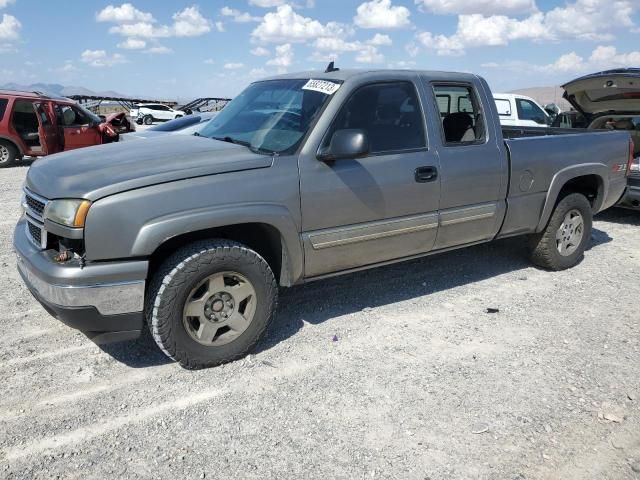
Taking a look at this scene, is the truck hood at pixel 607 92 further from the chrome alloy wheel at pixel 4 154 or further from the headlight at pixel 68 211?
the chrome alloy wheel at pixel 4 154

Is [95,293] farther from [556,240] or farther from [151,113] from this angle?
[151,113]

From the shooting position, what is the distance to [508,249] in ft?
20.6

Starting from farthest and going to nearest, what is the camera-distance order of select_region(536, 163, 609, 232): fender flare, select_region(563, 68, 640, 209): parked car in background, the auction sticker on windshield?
1. select_region(563, 68, 640, 209): parked car in background
2. select_region(536, 163, 609, 232): fender flare
3. the auction sticker on windshield

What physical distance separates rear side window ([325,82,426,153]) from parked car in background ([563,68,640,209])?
13.3 feet

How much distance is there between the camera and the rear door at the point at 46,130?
12109 millimetres

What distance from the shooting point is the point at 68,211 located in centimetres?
302

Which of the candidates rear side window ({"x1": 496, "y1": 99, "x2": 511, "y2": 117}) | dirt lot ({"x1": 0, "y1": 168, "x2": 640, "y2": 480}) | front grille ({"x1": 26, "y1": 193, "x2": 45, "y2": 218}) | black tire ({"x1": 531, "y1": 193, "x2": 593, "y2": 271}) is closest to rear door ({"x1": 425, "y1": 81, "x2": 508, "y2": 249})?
dirt lot ({"x1": 0, "y1": 168, "x2": 640, "y2": 480})

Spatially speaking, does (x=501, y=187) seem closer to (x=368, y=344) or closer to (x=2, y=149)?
(x=368, y=344)

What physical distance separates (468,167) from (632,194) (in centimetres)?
404

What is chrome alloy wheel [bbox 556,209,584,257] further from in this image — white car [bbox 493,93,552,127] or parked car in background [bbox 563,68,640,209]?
white car [bbox 493,93,552,127]

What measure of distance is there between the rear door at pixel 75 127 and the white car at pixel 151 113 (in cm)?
2338

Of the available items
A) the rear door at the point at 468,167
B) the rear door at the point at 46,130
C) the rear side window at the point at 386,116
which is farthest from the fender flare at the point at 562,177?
the rear door at the point at 46,130

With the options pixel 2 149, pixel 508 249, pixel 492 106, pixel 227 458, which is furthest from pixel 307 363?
pixel 2 149

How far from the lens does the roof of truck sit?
13.0 feet
